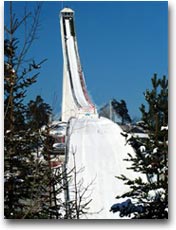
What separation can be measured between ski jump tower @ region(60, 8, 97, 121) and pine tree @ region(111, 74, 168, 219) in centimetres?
26

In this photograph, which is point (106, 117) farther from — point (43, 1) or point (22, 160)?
point (43, 1)

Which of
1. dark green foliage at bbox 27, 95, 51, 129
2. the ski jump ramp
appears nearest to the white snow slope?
the ski jump ramp

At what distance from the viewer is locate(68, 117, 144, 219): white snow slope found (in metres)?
2.03

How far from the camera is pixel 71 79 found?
6.74 ft

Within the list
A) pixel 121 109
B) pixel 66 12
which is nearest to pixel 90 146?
pixel 121 109

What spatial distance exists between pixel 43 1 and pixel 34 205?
0.97 metres

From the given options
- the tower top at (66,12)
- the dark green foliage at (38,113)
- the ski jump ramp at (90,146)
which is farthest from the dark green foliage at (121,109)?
the tower top at (66,12)

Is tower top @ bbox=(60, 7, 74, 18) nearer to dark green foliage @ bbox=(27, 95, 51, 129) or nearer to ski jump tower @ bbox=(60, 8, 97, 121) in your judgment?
ski jump tower @ bbox=(60, 8, 97, 121)

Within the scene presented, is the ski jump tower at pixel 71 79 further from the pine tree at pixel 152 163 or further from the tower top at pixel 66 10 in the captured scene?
the pine tree at pixel 152 163

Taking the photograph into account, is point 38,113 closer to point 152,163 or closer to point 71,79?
point 71,79

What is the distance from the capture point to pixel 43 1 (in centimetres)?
214

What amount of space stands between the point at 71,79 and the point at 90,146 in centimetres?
32

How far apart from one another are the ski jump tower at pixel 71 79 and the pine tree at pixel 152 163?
265 millimetres

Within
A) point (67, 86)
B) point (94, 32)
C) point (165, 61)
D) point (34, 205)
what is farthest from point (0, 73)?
point (165, 61)
